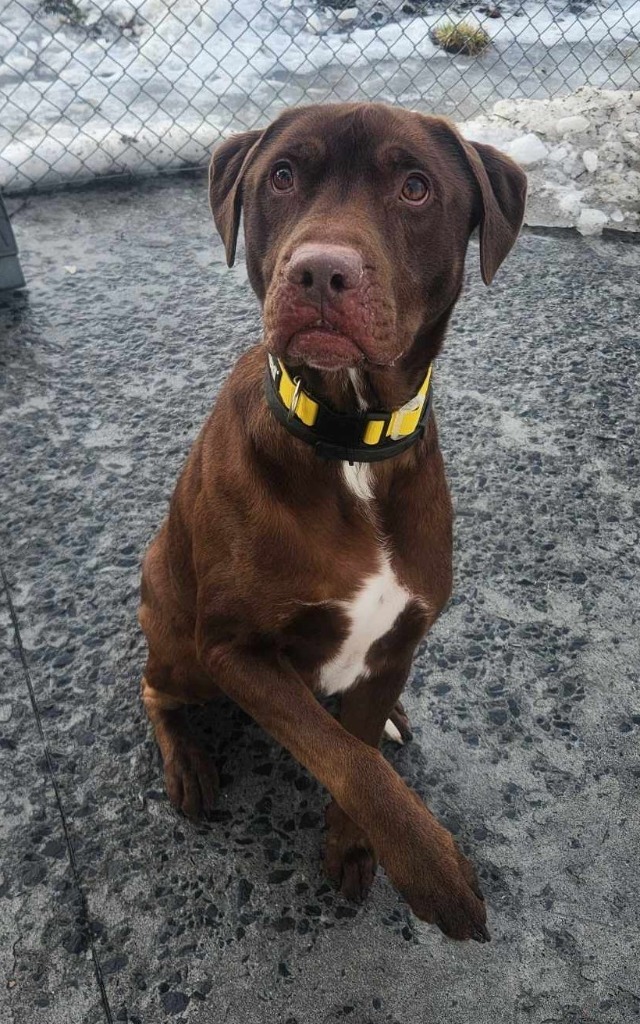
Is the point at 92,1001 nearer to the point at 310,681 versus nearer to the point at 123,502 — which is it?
the point at 310,681

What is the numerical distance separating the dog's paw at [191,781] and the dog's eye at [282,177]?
4.22 ft

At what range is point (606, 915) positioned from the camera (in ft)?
6.54

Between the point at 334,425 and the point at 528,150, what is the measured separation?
13.6ft

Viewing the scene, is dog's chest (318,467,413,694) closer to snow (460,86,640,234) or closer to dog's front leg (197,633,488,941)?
dog's front leg (197,633,488,941)

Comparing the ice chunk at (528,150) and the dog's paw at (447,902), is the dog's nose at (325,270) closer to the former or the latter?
the dog's paw at (447,902)

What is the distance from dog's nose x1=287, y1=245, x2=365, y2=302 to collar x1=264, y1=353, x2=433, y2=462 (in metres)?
0.27

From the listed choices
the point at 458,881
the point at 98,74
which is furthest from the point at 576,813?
the point at 98,74

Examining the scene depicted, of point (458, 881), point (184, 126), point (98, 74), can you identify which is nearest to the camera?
point (458, 881)

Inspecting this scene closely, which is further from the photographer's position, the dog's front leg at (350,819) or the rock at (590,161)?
the rock at (590,161)

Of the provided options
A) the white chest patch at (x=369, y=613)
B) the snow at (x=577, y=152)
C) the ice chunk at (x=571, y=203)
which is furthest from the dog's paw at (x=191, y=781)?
the ice chunk at (x=571, y=203)

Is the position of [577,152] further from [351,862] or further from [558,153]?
[351,862]

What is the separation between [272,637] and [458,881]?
0.56 metres

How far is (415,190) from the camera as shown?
1.77 metres

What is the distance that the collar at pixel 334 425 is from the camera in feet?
5.80
